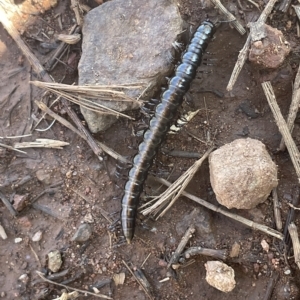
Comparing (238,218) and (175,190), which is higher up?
(175,190)

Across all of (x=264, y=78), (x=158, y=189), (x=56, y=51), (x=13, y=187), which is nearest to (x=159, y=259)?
(x=158, y=189)

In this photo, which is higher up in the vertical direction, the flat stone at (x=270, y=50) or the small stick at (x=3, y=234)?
the flat stone at (x=270, y=50)

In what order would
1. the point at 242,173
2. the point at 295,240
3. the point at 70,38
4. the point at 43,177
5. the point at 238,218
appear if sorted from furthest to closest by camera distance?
1. the point at 70,38
2. the point at 43,177
3. the point at 238,218
4. the point at 295,240
5. the point at 242,173

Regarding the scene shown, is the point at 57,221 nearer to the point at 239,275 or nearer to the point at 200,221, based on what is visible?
the point at 200,221

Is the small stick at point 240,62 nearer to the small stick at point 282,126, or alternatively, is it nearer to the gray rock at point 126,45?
the small stick at point 282,126

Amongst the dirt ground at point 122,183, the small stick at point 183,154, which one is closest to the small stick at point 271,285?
the dirt ground at point 122,183

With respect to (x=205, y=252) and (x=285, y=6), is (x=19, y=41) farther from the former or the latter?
(x=205, y=252)

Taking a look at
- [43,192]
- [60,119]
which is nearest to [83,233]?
[43,192]

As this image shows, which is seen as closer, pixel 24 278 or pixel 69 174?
pixel 24 278
